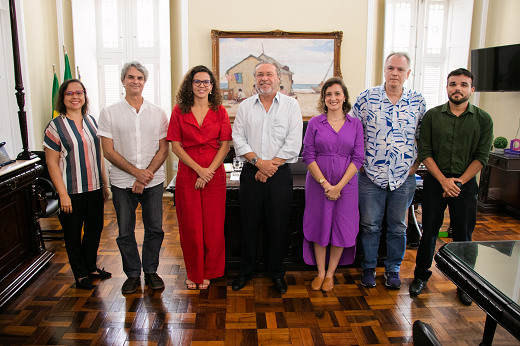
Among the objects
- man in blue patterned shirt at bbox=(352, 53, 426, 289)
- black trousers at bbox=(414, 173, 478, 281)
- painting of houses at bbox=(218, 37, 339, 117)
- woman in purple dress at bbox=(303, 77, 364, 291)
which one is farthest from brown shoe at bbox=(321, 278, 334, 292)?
painting of houses at bbox=(218, 37, 339, 117)

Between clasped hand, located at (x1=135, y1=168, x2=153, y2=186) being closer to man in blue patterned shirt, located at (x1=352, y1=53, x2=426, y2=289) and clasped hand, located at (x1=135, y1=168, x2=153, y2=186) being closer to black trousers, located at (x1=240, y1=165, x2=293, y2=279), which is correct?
black trousers, located at (x1=240, y1=165, x2=293, y2=279)

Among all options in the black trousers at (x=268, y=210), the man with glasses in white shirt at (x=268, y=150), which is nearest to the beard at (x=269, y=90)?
the man with glasses in white shirt at (x=268, y=150)

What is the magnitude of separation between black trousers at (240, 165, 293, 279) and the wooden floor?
0.78ft

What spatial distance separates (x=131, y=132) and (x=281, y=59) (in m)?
3.31

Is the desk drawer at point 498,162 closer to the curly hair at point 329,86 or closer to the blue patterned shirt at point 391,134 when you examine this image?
the blue patterned shirt at point 391,134

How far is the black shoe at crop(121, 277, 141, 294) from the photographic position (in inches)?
109

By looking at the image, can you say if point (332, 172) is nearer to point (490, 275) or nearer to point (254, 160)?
point (254, 160)

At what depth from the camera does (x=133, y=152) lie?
2613 mm

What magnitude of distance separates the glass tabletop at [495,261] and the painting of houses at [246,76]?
4.08 meters

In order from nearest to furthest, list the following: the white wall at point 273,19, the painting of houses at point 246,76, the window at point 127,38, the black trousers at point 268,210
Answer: the black trousers at point 268,210, the white wall at point 273,19, the painting of houses at point 246,76, the window at point 127,38

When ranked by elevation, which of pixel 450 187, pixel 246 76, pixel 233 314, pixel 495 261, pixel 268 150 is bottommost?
pixel 233 314

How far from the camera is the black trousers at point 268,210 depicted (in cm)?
266

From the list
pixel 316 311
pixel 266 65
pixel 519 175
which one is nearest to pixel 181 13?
pixel 266 65

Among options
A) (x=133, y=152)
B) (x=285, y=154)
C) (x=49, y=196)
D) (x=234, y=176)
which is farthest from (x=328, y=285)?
(x=49, y=196)
